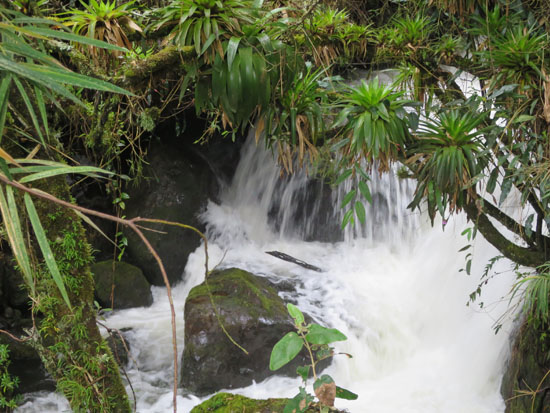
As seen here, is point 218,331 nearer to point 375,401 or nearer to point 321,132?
point 375,401

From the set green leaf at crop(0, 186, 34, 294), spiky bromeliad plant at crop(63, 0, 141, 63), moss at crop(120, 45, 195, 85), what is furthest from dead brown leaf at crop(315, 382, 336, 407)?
spiky bromeliad plant at crop(63, 0, 141, 63)

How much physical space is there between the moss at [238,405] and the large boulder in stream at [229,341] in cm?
182

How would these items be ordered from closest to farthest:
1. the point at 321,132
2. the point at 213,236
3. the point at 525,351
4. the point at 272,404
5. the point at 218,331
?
1. the point at 272,404
2. the point at 321,132
3. the point at 525,351
4. the point at 218,331
5. the point at 213,236

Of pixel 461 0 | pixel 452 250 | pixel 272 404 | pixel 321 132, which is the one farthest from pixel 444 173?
pixel 452 250

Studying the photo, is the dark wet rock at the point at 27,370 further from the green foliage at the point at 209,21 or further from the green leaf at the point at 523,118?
the green leaf at the point at 523,118

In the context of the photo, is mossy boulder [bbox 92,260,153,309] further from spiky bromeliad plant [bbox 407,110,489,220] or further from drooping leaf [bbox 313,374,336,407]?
drooping leaf [bbox 313,374,336,407]

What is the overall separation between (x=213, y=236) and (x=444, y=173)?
14.4ft

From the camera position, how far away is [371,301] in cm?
504

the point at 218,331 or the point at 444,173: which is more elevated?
the point at 444,173

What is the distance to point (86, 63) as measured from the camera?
2.41 metres

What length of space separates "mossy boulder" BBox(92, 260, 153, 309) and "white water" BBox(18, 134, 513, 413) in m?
0.15

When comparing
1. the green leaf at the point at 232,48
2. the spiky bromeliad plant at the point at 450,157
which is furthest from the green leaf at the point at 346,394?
the green leaf at the point at 232,48

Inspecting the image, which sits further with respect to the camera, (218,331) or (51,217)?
(218,331)

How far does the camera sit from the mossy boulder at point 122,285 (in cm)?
526
